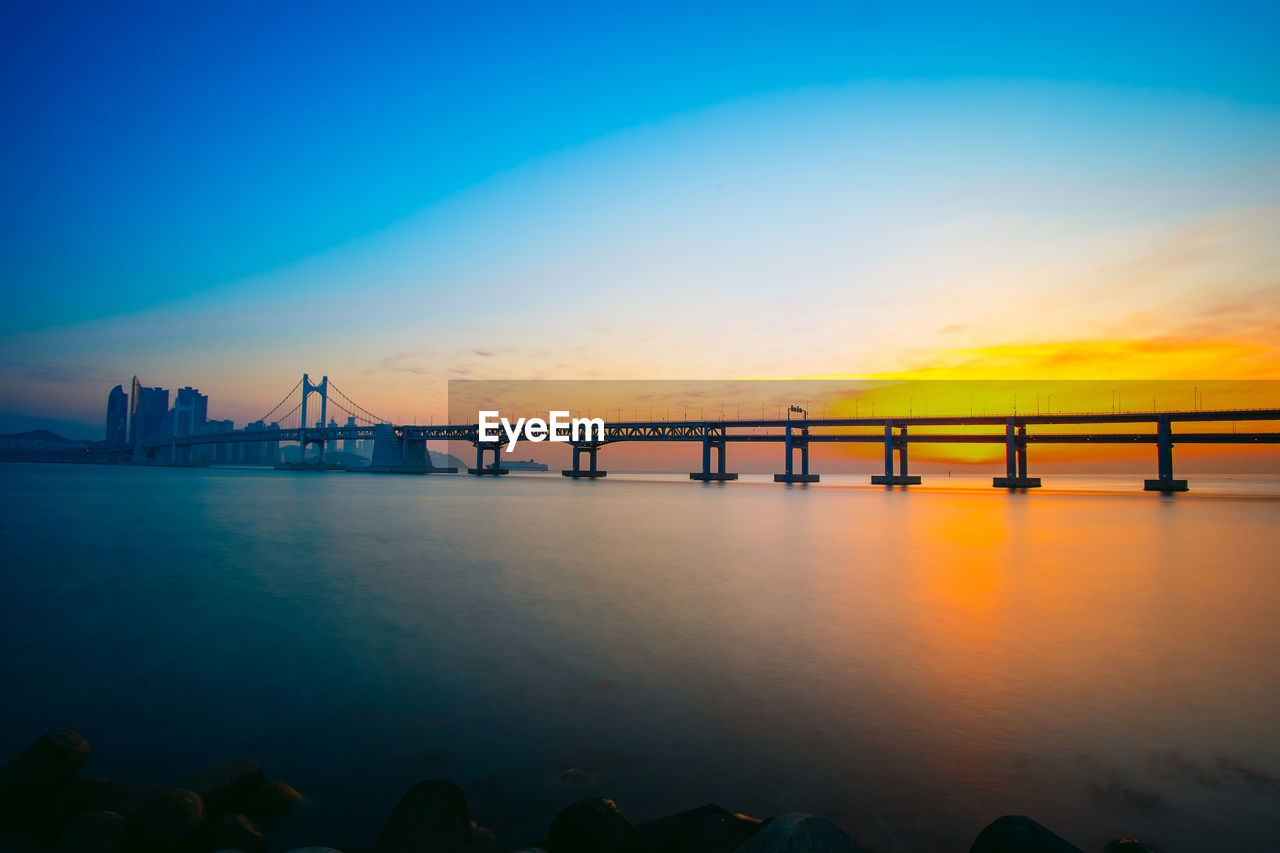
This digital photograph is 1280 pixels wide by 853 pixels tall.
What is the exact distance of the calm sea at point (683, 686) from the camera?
480 centimetres

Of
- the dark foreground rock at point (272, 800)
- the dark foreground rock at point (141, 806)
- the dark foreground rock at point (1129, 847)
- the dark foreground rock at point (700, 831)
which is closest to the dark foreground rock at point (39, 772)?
the dark foreground rock at point (141, 806)


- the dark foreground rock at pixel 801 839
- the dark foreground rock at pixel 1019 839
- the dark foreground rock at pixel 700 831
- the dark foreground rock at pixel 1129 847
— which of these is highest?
the dark foreground rock at pixel 801 839

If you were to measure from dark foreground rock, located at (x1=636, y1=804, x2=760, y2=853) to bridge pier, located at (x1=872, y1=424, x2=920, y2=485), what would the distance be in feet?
363

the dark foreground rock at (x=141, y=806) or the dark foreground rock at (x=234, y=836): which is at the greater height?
the dark foreground rock at (x=141, y=806)

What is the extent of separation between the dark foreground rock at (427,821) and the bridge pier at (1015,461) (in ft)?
365

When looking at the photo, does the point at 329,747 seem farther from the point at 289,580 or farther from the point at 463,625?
the point at 289,580

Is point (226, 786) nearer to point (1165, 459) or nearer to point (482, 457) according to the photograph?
point (1165, 459)

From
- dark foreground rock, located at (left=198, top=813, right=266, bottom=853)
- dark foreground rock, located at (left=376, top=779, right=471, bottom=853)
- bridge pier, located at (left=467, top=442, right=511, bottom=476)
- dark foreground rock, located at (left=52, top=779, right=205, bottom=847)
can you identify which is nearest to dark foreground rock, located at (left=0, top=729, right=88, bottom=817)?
dark foreground rock, located at (left=52, top=779, right=205, bottom=847)

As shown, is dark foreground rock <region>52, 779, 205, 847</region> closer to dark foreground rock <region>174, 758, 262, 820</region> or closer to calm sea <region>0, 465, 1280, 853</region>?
dark foreground rock <region>174, 758, 262, 820</region>

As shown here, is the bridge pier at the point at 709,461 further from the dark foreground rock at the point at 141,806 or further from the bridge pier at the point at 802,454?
the dark foreground rock at the point at 141,806

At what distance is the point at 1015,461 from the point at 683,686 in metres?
110

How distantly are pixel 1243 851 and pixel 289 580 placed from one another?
15.6 m

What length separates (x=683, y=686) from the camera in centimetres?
741

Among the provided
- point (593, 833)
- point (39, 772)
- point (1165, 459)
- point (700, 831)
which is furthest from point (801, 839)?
point (1165, 459)
